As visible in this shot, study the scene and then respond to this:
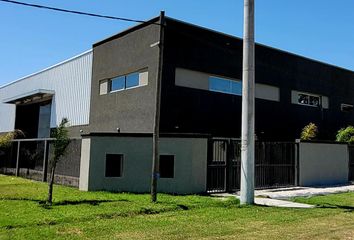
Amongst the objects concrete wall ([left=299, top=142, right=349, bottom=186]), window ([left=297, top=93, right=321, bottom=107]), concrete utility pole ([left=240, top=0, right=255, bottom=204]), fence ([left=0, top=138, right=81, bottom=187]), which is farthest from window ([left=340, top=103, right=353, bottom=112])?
fence ([left=0, top=138, right=81, bottom=187])

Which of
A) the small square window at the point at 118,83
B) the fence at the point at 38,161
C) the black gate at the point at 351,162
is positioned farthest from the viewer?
the black gate at the point at 351,162

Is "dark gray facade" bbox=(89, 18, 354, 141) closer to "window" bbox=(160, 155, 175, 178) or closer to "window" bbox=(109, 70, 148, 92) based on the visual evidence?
"window" bbox=(109, 70, 148, 92)

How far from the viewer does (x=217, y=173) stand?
16328 millimetres

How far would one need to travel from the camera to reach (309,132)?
84.3 feet

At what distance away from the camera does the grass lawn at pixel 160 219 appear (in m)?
8.45

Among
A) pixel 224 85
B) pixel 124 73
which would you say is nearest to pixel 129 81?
pixel 124 73

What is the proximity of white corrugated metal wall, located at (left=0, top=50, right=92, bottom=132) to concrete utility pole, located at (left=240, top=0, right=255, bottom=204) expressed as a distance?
13.2 metres

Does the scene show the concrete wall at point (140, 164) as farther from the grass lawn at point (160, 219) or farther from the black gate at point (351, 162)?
the black gate at point (351, 162)

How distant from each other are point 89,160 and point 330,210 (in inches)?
347

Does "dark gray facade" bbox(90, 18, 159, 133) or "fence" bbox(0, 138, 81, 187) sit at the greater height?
"dark gray facade" bbox(90, 18, 159, 133)

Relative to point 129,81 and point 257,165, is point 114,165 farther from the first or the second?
point 129,81

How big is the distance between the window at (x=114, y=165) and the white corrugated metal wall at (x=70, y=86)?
30.6ft

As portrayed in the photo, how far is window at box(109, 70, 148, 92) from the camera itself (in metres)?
20.4

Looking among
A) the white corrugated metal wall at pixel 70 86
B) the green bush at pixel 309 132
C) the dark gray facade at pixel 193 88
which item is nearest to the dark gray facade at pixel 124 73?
the dark gray facade at pixel 193 88
